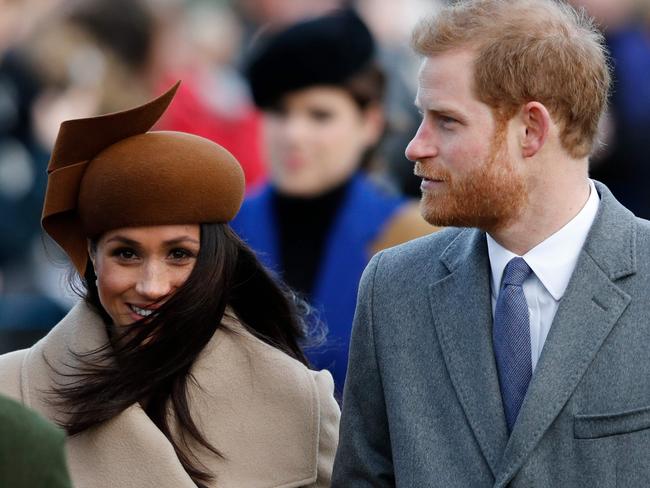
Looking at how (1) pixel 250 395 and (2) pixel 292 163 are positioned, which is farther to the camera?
(2) pixel 292 163

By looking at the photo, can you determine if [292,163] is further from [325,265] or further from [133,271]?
[133,271]

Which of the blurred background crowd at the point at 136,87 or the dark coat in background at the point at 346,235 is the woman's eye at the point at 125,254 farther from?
the blurred background crowd at the point at 136,87

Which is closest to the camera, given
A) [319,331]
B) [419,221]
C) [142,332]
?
[142,332]

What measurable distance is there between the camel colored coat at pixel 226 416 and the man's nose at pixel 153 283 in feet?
0.72

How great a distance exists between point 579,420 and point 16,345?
461 centimetres

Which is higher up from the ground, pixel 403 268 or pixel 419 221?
pixel 403 268

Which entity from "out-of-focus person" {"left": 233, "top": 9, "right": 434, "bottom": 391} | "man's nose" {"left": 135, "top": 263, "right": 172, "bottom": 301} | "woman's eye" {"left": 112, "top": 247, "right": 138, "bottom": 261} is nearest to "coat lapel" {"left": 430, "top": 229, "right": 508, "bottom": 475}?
"man's nose" {"left": 135, "top": 263, "right": 172, "bottom": 301}

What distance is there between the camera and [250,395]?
459 cm

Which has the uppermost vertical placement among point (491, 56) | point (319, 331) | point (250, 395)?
point (491, 56)

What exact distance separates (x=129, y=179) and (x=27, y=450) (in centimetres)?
162

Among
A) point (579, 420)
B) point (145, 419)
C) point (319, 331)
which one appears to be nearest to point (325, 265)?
point (319, 331)

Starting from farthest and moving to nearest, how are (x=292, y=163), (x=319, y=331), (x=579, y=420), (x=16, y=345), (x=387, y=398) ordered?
(x=16, y=345), (x=292, y=163), (x=319, y=331), (x=387, y=398), (x=579, y=420)

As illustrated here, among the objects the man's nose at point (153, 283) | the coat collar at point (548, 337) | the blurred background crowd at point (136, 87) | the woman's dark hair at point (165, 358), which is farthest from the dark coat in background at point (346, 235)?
the coat collar at point (548, 337)

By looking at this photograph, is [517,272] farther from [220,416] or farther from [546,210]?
[220,416]
